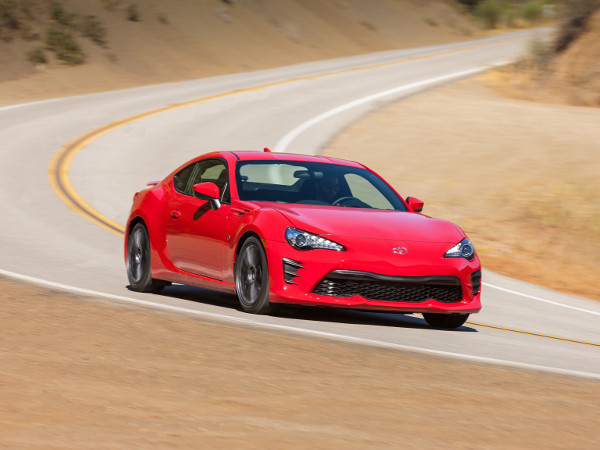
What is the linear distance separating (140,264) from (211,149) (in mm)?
14113

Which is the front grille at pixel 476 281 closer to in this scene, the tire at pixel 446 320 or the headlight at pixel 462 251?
the headlight at pixel 462 251

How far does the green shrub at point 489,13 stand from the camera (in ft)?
241

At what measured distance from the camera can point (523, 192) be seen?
768 inches

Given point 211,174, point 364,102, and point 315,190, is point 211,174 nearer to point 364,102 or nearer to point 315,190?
point 315,190

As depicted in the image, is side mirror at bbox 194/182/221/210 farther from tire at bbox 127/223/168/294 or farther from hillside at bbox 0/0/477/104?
hillside at bbox 0/0/477/104

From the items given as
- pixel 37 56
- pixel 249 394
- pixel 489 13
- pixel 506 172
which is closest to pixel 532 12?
pixel 489 13

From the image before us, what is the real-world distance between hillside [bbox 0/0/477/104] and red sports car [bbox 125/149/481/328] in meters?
25.0

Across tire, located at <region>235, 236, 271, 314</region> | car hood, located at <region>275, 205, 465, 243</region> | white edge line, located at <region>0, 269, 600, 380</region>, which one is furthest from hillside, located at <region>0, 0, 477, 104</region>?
car hood, located at <region>275, 205, 465, 243</region>

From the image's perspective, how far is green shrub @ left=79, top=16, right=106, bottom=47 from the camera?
44.4m

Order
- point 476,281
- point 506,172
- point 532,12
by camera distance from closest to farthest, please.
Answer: point 476,281, point 506,172, point 532,12

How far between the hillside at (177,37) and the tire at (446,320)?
26355mm

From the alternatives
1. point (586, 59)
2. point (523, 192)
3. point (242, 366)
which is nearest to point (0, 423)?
point (242, 366)

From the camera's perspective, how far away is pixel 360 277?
9.46 m

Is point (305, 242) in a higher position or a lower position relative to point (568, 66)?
higher
